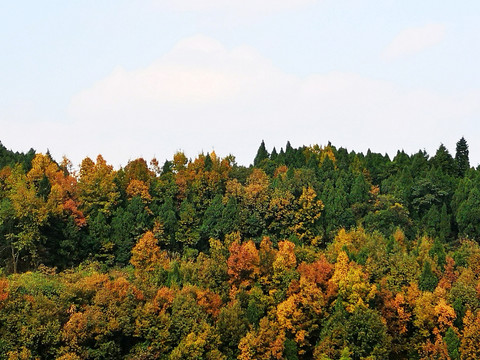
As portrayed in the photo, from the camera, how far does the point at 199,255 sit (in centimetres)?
6412

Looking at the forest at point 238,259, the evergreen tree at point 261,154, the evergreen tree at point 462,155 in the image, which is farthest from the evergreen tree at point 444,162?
the evergreen tree at point 261,154

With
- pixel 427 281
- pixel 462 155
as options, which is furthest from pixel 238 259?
pixel 462 155

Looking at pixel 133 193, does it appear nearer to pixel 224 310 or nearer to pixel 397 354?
pixel 224 310

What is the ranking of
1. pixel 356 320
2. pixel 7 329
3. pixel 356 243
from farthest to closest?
1. pixel 356 243
2. pixel 356 320
3. pixel 7 329

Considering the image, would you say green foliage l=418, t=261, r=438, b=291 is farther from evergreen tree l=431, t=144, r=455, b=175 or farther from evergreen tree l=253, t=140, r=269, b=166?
evergreen tree l=253, t=140, r=269, b=166

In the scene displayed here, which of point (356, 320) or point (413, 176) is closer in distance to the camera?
point (356, 320)

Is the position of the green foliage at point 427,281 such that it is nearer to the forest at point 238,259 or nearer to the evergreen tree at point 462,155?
the forest at point 238,259

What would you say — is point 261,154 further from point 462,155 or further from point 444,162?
point 462,155

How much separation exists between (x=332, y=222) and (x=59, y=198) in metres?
25.6

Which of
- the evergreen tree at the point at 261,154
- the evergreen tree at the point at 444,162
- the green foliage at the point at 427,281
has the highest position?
the evergreen tree at the point at 261,154

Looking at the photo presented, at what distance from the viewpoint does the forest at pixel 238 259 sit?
1966 inches

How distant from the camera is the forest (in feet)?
164

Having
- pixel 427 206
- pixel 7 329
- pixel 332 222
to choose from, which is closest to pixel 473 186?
pixel 427 206

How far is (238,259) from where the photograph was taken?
5725 centimetres
